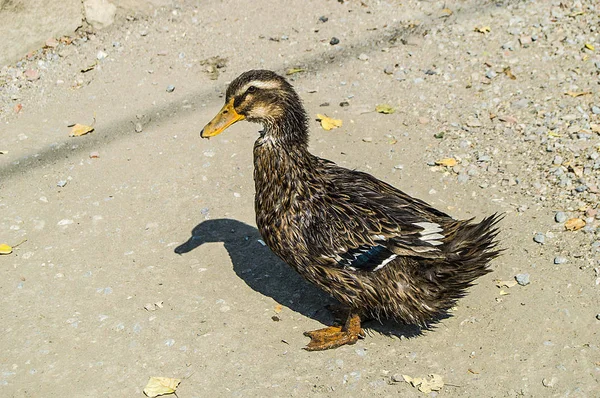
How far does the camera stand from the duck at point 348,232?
4.61 meters

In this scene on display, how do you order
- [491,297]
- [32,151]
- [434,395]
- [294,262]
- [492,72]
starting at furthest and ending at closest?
[492,72] < [32,151] < [491,297] < [294,262] < [434,395]

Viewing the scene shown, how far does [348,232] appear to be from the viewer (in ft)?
15.2

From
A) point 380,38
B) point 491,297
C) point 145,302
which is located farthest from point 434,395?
point 380,38

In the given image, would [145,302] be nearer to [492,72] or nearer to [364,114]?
[364,114]

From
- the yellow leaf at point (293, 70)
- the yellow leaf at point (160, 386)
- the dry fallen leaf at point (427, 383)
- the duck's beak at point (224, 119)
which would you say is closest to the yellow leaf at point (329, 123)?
the yellow leaf at point (293, 70)

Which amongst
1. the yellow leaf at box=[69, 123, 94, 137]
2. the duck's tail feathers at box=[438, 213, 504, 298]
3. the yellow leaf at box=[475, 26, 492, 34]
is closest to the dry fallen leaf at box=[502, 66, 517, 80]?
the yellow leaf at box=[475, 26, 492, 34]

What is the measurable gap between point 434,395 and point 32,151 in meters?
4.30

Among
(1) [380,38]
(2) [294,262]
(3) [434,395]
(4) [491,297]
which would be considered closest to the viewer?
(3) [434,395]

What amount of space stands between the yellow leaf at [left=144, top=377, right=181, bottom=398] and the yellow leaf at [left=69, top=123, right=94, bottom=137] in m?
3.17

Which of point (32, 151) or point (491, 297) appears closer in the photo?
point (491, 297)

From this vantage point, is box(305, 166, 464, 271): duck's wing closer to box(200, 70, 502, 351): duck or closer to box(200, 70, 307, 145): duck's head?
box(200, 70, 502, 351): duck

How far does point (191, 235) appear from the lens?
5875mm

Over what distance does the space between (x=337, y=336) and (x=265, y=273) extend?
89 centimetres

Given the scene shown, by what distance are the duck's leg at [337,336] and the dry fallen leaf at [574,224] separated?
1819 mm
